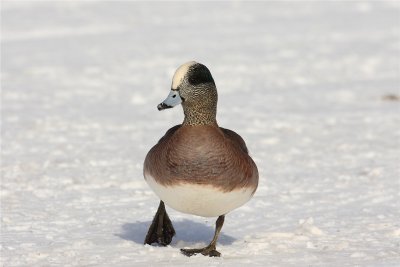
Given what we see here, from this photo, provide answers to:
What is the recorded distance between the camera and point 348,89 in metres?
13.6

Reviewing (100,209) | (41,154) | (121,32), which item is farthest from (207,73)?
(121,32)

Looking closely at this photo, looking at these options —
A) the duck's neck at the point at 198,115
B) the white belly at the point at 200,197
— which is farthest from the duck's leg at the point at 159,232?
the duck's neck at the point at 198,115

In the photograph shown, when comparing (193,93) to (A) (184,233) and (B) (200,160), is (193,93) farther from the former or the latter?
(A) (184,233)

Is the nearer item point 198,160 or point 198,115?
point 198,160

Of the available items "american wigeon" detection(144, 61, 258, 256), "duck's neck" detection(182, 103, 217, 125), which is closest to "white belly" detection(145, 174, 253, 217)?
"american wigeon" detection(144, 61, 258, 256)

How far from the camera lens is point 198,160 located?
5309 mm

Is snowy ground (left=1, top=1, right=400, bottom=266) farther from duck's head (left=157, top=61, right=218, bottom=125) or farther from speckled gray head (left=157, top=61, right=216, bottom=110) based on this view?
speckled gray head (left=157, top=61, right=216, bottom=110)

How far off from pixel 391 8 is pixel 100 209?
16.9m

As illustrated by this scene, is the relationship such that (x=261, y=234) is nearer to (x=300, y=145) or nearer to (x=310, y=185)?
(x=310, y=185)

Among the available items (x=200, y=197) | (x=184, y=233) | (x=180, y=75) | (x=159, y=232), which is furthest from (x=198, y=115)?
(x=184, y=233)

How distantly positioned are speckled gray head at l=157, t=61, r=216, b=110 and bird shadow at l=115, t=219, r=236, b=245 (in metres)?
1.32

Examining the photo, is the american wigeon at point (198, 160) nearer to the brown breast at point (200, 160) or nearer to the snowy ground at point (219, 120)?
the brown breast at point (200, 160)

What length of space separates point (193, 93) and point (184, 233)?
156 cm

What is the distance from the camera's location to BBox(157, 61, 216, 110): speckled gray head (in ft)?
17.8
